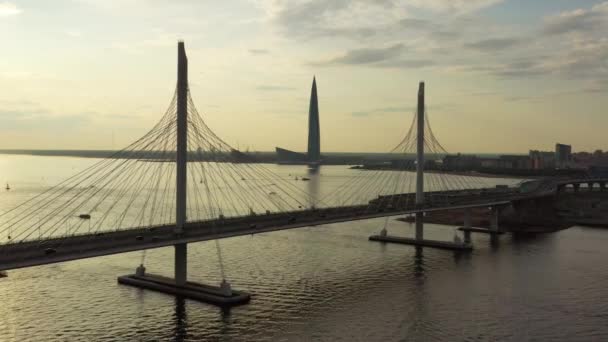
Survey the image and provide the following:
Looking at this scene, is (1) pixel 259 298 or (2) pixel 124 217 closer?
(1) pixel 259 298

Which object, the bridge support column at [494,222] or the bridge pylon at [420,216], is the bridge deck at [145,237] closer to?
the bridge pylon at [420,216]

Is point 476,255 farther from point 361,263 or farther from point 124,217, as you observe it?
point 124,217

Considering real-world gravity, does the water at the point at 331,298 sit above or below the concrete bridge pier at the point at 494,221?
below

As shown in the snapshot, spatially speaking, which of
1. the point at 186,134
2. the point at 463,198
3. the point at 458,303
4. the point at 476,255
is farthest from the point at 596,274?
the point at 186,134

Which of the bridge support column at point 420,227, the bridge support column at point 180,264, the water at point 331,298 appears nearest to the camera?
the water at point 331,298

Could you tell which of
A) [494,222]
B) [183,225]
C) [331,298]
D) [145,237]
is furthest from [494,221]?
[145,237]

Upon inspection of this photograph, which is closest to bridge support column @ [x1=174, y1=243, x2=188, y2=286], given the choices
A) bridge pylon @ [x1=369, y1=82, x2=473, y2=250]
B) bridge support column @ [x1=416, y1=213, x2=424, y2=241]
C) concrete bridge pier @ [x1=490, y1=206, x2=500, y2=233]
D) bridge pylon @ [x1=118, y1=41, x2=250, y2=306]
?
bridge pylon @ [x1=118, y1=41, x2=250, y2=306]

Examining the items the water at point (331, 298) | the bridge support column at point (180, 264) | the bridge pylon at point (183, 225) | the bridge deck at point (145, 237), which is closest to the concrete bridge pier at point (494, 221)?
the water at point (331, 298)

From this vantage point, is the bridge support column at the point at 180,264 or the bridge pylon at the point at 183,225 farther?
the bridge support column at the point at 180,264

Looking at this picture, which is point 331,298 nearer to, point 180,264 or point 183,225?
point 180,264
